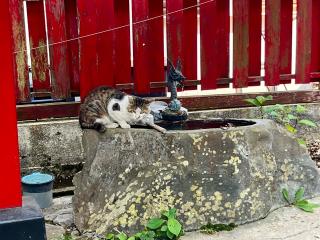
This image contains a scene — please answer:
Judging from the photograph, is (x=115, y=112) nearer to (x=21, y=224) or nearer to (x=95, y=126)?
(x=95, y=126)

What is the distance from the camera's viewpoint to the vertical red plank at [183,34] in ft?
21.0

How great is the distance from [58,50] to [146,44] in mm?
1130

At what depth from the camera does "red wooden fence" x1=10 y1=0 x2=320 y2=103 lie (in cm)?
603

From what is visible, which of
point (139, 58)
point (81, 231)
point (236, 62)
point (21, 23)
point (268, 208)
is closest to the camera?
point (81, 231)

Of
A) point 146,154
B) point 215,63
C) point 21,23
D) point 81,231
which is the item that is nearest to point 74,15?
point 21,23

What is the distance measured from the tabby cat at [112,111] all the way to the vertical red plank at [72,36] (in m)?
1.40

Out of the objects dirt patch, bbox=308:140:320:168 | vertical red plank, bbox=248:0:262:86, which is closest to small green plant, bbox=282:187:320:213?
dirt patch, bbox=308:140:320:168

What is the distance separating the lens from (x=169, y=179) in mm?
4512

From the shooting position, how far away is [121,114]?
4.70m

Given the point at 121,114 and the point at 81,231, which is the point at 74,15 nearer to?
the point at 121,114

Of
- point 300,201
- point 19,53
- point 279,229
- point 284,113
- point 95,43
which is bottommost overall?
point 279,229

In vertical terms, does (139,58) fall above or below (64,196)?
above

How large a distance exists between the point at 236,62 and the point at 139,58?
1410mm

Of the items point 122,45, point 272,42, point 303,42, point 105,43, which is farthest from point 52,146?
point 303,42
